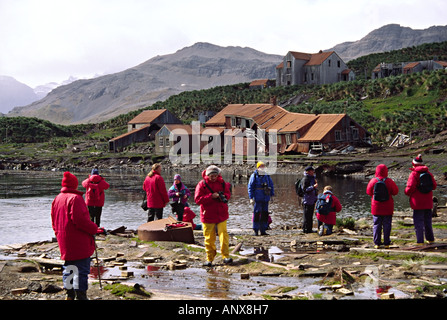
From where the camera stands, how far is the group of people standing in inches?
344

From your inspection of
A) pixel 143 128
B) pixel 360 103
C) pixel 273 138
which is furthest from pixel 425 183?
pixel 143 128

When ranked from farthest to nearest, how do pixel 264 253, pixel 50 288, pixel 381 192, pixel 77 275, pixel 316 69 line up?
pixel 316 69 → pixel 264 253 → pixel 381 192 → pixel 50 288 → pixel 77 275

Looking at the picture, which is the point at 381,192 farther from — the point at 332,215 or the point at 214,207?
the point at 214,207

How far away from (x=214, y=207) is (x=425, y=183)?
5.14 m

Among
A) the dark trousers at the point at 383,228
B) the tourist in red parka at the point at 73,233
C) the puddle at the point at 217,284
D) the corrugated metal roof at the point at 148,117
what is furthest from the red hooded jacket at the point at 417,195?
the corrugated metal roof at the point at 148,117

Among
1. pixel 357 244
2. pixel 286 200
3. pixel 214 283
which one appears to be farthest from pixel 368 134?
pixel 214 283

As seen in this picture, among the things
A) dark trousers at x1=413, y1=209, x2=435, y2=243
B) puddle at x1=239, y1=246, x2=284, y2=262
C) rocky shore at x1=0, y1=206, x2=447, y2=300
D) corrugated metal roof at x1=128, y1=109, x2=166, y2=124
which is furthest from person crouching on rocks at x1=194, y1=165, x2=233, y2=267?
corrugated metal roof at x1=128, y1=109, x2=166, y2=124

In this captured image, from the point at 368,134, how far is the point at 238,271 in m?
59.8

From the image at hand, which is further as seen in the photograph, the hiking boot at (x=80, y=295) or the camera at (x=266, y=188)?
the camera at (x=266, y=188)

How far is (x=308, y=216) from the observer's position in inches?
715

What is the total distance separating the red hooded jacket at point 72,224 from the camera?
863cm

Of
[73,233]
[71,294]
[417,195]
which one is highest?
[417,195]

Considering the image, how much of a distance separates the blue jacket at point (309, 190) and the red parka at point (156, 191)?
14.0 ft

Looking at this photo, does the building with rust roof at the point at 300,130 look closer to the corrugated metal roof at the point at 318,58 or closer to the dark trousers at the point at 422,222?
the corrugated metal roof at the point at 318,58
